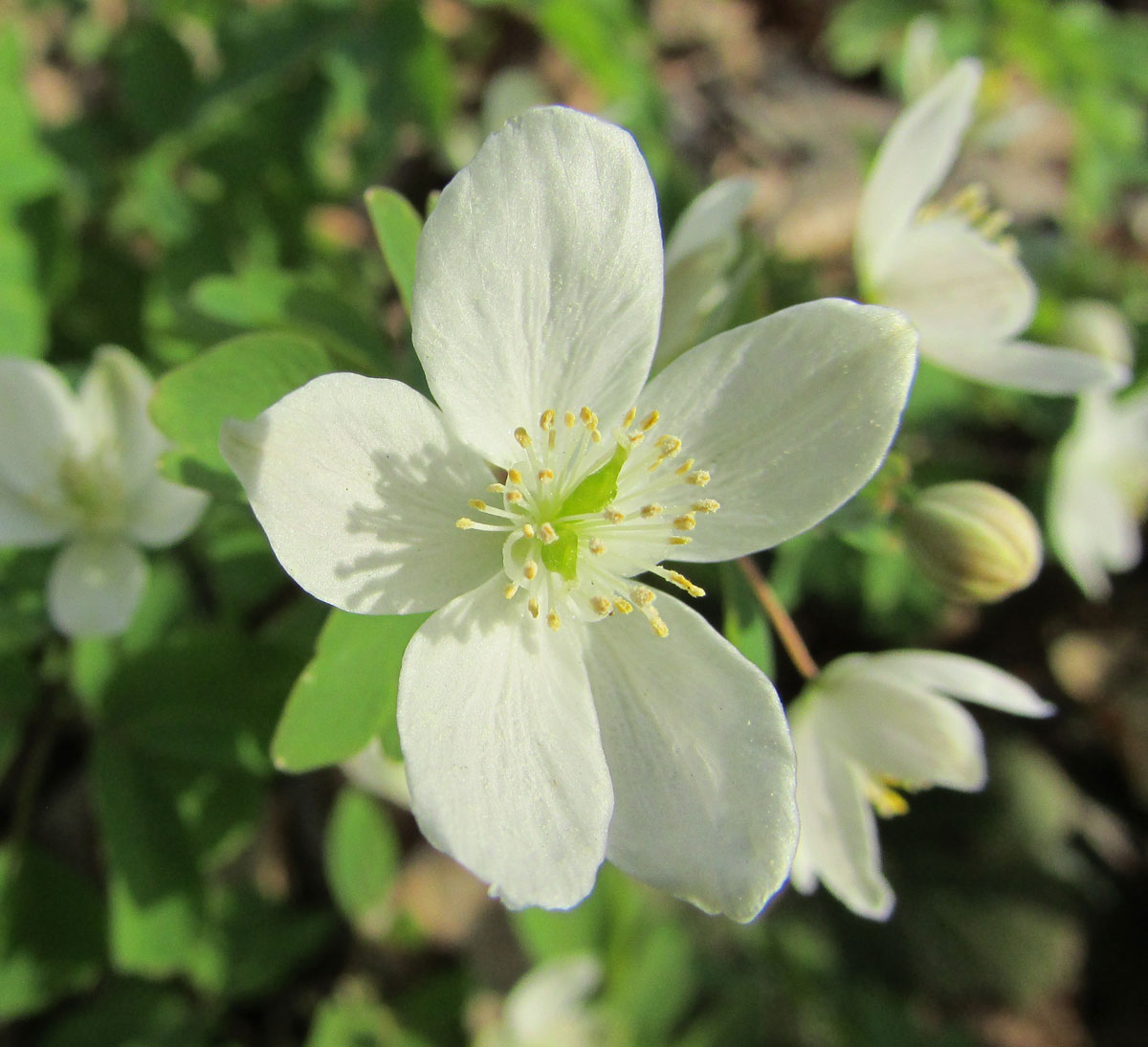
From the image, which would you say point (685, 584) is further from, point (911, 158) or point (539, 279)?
point (911, 158)

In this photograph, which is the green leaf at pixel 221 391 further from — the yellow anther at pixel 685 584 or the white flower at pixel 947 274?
the white flower at pixel 947 274

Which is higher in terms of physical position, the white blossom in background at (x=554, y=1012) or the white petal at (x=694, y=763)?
the white petal at (x=694, y=763)

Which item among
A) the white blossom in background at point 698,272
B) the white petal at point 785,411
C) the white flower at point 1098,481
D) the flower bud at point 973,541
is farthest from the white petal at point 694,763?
the white flower at point 1098,481

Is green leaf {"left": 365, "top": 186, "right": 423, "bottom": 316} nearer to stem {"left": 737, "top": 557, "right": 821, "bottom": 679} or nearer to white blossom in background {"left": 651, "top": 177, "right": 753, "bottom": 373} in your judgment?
white blossom in background {"left": 651, "top": 177, "right": 753, "bottom": 373}

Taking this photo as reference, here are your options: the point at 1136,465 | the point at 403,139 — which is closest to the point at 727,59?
the point at 403,139

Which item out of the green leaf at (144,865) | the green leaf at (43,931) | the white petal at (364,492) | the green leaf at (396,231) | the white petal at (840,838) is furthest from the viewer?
the green leaf at (43,931)

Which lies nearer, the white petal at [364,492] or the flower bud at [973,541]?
the white petal at [364,492]

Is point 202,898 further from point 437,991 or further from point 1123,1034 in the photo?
point 1123,1034

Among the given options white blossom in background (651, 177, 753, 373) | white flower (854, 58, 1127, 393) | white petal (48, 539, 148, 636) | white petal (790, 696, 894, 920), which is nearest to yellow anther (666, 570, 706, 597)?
white blossom in background (651, 177, 753, 373)
